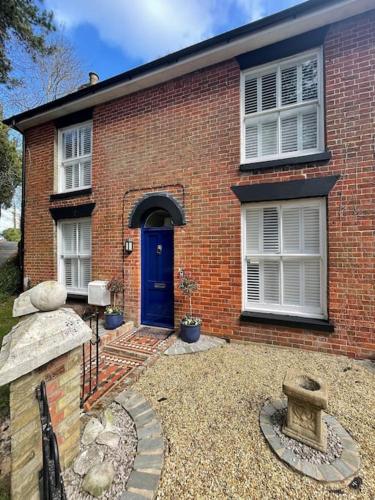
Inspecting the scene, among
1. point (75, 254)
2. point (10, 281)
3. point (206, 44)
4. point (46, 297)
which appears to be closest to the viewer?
point (46, 297)

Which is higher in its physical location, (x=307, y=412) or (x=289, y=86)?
(x=289, y=86)

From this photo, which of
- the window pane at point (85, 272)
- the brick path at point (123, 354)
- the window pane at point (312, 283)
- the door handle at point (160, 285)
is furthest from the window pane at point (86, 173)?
the window pane at point (312, 283)

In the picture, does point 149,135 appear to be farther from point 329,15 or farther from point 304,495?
point 304,495

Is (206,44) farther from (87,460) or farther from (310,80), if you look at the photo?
(87,460)

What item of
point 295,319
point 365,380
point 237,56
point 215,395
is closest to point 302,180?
point 295,319

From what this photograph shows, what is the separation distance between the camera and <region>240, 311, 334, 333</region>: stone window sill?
4.16 meters

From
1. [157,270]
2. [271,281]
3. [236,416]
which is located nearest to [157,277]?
[157,270]

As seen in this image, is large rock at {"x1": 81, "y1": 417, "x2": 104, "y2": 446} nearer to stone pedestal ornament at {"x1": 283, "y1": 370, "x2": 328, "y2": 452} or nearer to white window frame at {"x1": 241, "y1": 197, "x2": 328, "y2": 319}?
stone pedestal ornament at {"x1": 283, "y1": 370, "x2": 328, "y2": 452}

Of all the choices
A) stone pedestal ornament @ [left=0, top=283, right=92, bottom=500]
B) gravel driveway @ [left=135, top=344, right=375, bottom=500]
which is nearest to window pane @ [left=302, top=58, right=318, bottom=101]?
gravel driveway @ [left=135, top=344, right=375, bottom=500]

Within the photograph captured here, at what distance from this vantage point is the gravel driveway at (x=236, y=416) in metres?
1.90

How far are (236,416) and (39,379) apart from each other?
2.01 m

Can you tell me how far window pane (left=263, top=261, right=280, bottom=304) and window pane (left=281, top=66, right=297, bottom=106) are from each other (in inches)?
121

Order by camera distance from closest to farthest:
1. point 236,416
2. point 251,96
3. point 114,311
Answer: point 236,416 < point 251,96 < point 114,311

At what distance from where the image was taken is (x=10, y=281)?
8375 mm
